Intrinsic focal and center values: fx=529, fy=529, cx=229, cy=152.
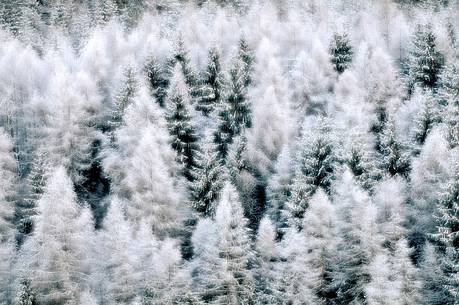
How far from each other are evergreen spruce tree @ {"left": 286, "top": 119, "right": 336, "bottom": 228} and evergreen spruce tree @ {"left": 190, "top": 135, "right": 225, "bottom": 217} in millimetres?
6557

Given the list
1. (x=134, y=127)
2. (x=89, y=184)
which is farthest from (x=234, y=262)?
(x=89, y=184)

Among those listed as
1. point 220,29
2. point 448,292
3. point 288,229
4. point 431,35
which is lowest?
point 448,292

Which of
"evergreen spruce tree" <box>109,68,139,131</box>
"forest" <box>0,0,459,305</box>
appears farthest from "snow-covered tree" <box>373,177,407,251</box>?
"evergreen spruce tree" <box>109,68,139,131</box>

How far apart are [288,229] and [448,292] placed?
40.5ft

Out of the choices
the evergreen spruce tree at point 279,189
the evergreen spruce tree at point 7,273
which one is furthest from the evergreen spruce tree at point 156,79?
the evergreen spruce tree at point 7,273

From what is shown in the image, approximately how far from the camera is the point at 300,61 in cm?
6712

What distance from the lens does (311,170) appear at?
46.4 metres

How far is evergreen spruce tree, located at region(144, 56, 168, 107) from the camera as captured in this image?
197 feet

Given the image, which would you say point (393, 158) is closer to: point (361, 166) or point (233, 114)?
point (361, 166)

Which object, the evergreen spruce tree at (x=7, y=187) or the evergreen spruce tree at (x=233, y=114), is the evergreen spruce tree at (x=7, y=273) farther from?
the evergreen spruce tree at (x=233, y=114)

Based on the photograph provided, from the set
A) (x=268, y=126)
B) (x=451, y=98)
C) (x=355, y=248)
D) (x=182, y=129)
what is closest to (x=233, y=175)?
(x=182, y=129)

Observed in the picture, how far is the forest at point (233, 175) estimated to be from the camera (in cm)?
3866

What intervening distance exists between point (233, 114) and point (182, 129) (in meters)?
8.58

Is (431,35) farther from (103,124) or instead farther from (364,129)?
(103,124)
